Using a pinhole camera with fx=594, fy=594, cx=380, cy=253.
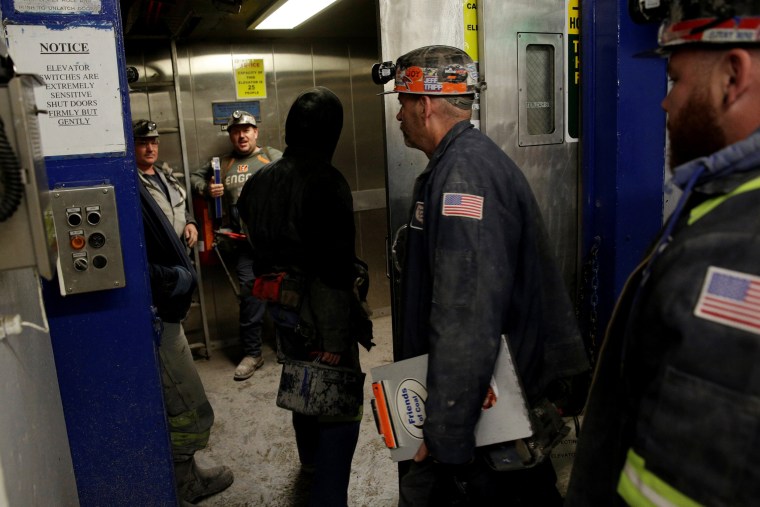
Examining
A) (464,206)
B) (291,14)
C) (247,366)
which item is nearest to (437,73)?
(464,206)

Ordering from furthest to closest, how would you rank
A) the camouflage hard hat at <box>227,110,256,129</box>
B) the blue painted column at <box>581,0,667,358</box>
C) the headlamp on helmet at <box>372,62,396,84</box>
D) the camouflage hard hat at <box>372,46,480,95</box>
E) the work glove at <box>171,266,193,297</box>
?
the camouflage hard hat at <box>227,110,256,129</box> < the work glove at <box>171,266,193,297</box> < the blue painted column at <box>581,0,667,358</box> < the headlamp on helmet at <box>372,62,396,84</box> < the camouflage hard hat at <box>372,46,480,95</box>

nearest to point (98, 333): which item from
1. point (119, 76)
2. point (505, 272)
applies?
point (119, 76)

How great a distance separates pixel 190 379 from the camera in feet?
9.48

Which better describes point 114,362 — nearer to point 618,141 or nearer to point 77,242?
point 77,242

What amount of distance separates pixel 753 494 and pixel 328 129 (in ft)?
7.87

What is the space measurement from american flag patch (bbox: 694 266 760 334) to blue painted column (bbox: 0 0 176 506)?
A: 1.73 m

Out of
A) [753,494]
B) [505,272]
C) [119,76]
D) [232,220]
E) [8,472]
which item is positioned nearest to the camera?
[753,494]

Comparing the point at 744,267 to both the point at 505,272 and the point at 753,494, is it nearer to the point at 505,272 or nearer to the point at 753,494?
the point at 753,494

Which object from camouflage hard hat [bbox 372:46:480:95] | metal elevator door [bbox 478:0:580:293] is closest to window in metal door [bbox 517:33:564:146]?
metal elevator door [bbox 478:0:580:293]

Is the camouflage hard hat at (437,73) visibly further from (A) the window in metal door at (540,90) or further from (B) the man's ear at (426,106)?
(A) the window in metal door at (540,90)

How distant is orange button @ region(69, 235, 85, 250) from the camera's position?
1.87 metres

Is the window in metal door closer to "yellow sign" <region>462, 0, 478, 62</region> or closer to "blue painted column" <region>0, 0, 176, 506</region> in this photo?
"yellow sign" <region>462, 0, 478, 62</region>

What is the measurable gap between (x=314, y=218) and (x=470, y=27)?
3.55 ft

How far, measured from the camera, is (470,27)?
2545 millimetres
